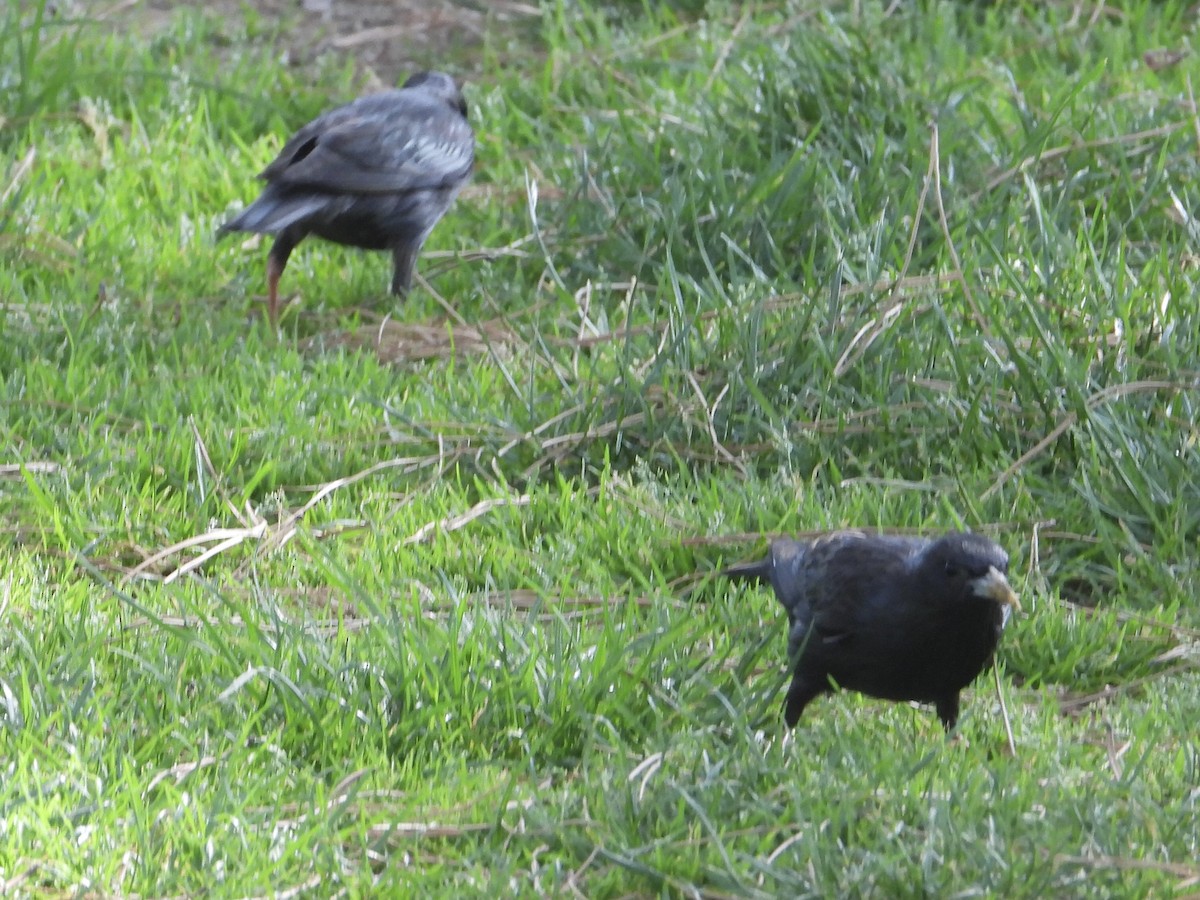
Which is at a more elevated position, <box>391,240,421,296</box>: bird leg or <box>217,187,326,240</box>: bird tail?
<box>217,187,326,240</box>: bird tail

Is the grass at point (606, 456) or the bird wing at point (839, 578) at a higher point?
the bird wing at point (839, 578)

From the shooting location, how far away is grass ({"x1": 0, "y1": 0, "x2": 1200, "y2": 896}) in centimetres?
347

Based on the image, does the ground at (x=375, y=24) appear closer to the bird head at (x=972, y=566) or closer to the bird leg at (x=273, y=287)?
the bird leg at (x=273, y=287)

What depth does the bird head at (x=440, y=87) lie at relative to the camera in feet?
23.6

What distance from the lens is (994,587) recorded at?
3627mm

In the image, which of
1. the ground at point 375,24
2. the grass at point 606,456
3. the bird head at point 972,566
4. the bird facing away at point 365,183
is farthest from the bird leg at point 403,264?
the bird head at point 972,566

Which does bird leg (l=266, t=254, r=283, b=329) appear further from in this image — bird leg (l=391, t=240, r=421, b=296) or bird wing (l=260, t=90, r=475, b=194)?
bird leg (l=391, t=240, r=421, b=296)

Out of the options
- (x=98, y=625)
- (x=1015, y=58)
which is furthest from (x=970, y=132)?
(x=98, y=625)

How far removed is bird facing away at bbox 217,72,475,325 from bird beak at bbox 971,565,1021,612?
330 cm

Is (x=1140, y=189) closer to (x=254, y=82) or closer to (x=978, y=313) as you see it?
(x=978, y=313)

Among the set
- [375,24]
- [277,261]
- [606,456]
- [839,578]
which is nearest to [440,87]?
[277,261]

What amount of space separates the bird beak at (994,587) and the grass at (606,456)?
1.15 feet

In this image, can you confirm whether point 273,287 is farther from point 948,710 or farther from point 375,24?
point 948,710

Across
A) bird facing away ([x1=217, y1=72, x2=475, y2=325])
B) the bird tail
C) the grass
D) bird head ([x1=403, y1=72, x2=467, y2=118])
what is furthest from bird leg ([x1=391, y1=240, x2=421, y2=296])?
bird head ([x1=403, y1=72, x2=467, y2=118])
